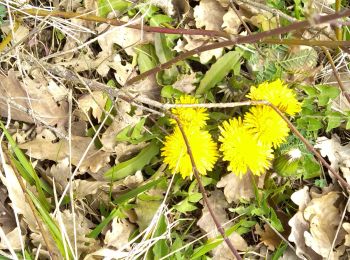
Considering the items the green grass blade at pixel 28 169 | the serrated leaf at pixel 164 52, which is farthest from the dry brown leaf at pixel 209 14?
the green grass blade at pixel 28 169

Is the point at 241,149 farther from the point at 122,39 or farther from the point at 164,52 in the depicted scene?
the point at 122,39

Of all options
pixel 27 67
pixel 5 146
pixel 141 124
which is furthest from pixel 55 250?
pixel 27 67

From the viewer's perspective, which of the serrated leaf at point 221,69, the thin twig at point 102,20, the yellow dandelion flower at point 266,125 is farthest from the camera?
the serrated leaf at point 221,69

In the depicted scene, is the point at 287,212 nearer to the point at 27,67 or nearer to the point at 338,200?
the point at 338,200

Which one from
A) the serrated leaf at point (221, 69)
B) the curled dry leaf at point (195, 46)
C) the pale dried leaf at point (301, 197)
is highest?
the curled dry leaf at point (195, 46)

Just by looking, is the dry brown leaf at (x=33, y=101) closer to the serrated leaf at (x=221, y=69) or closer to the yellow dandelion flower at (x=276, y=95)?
the serrated leaf at (x=221, y=69)

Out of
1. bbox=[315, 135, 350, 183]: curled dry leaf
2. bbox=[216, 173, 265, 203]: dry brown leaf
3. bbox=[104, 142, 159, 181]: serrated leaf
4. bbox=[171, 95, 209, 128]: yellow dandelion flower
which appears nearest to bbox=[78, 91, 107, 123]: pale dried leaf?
bbox=[104, 142, 159, 181]: serrated leaf

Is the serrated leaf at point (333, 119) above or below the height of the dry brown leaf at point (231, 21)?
below

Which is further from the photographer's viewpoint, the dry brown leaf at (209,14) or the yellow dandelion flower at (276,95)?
the dry brown leaf at (209,14)

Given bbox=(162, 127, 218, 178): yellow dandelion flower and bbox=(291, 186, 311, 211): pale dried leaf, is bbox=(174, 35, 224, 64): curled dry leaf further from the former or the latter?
Answer: bbox=(291, 186, 311, 211): pale dried leaf
